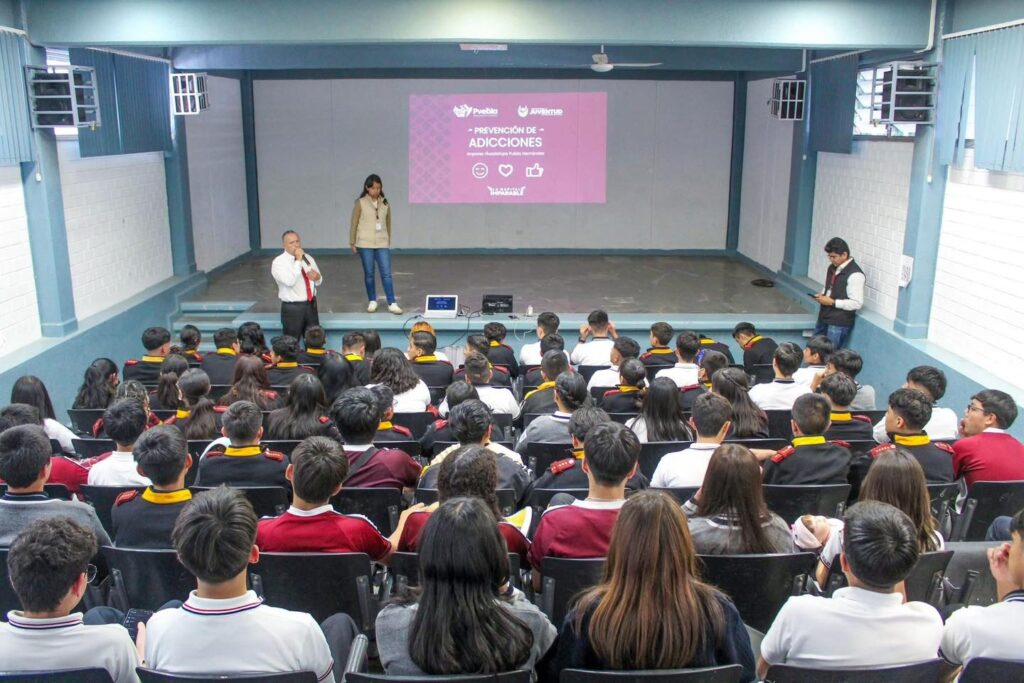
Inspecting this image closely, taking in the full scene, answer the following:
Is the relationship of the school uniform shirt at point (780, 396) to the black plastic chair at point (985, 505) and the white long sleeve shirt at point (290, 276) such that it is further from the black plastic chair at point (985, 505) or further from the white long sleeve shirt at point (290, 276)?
the white long sleeve shirt at point (290, 276)

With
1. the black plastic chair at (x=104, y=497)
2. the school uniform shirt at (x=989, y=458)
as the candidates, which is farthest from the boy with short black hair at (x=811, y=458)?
the black plastic chair at (x=104, y=497)

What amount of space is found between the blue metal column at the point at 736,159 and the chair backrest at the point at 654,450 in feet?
28.8

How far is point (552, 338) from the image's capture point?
5.86 metres

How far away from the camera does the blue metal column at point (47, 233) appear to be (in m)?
6.47

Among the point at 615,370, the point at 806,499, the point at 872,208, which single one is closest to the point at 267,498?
the point at 806,499

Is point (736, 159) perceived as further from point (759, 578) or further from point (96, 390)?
point (759, 578)

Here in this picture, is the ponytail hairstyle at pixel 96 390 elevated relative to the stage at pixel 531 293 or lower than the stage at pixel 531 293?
elevated

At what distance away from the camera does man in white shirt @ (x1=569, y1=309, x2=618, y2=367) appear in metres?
6.35

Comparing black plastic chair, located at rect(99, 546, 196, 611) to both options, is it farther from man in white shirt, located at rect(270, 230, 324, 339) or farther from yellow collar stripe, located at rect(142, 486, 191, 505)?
man in white shirt, located at rect(270, 230, 324, 339)

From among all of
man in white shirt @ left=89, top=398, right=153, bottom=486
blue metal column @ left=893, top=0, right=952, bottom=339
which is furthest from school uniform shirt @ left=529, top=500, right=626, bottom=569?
blue metal column @ left=893, top=0, right=952, bottom=339

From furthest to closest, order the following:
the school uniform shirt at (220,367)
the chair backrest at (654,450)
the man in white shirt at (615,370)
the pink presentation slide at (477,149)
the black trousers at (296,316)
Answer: the pink presentation slide at (477,149) < the black trousers at (296,316) < the school uniform shirt at (220,367) < the man in white shirt at (615,370) < the chair backrest at (654,450)

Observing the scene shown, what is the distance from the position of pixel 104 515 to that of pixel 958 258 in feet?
19.3

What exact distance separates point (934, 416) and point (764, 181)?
7.20 metres

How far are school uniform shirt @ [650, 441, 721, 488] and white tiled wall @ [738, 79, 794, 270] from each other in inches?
283
